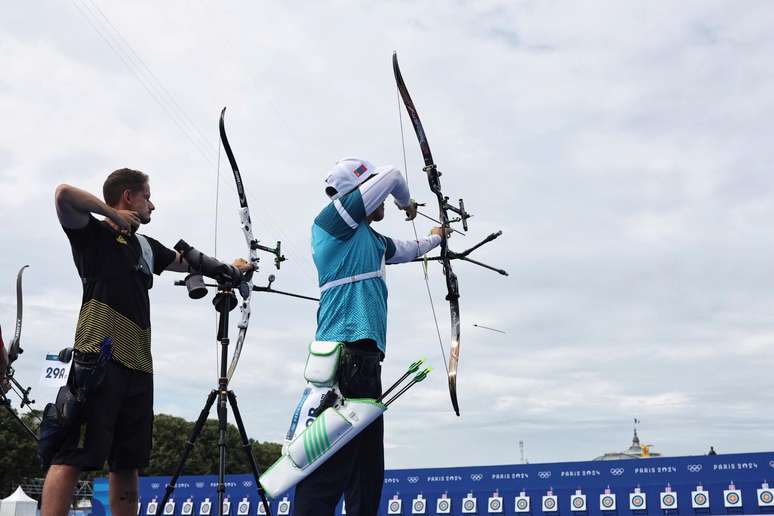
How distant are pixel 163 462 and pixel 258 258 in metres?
40.8

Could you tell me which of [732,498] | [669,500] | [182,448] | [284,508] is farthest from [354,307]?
[182,448]

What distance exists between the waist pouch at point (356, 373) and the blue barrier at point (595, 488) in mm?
4186

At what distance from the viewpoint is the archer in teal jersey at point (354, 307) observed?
417 centimetres

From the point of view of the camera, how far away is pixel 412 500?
840 cm

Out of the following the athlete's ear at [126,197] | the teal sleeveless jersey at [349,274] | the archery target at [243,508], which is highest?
the athlete's ear at [126,197]

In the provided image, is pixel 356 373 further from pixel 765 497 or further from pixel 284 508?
pixel 284 508

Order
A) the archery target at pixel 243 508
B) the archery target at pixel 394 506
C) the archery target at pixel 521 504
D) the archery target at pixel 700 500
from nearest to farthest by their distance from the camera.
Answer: the archery target at pixel 700 500
the archery target at pixel 521 504
the archery target at pixel 394 506
the archery target at pixel 243 508

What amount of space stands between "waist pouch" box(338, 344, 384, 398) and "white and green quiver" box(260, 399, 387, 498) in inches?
2.3

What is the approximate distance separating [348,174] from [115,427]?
1909 mm

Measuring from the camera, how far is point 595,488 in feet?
25.2

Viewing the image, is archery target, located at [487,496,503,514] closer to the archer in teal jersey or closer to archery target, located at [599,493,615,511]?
archery target, located at [599,493,615,511]

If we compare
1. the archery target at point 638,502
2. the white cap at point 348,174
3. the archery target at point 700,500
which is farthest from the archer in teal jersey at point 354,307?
the archery target at point 700,500

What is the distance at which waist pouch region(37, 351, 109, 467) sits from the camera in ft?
12.3

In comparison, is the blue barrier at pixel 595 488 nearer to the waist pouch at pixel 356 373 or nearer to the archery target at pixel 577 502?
the archery target at pixel 577 502
